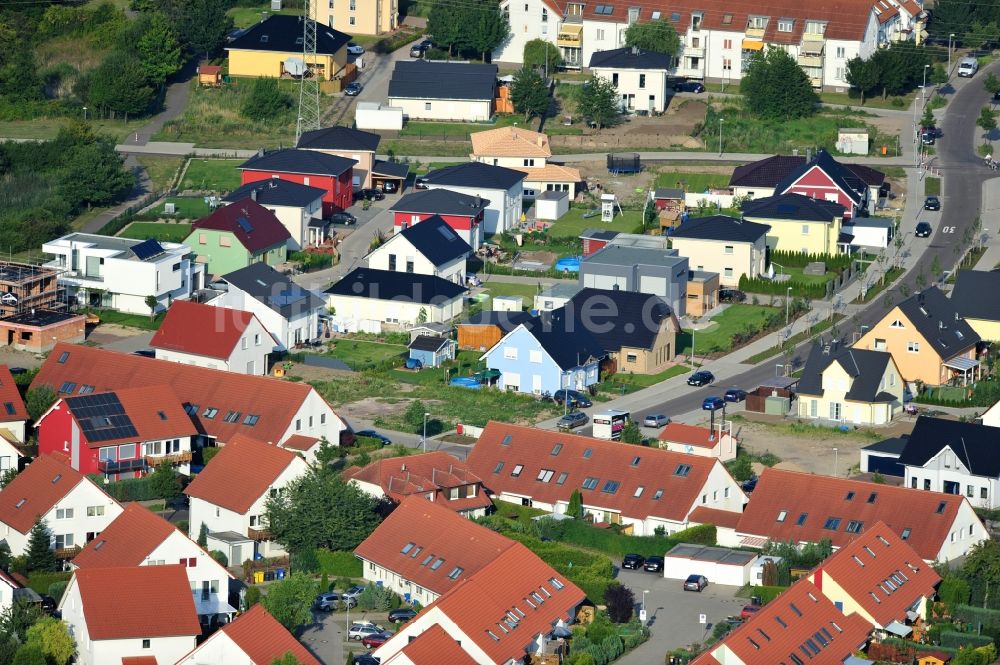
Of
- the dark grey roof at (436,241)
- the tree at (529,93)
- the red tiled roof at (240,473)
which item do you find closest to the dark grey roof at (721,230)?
the dark grey roof at (436,241)

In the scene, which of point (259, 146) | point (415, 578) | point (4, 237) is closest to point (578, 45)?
point (259, 146)

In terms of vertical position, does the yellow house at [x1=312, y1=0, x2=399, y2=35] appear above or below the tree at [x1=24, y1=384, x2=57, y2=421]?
above

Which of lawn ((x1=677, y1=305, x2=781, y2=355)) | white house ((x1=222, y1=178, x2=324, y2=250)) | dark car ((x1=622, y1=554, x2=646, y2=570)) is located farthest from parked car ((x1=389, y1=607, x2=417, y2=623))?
white house ((x1=222, y1=178, x2=324, y2=250))

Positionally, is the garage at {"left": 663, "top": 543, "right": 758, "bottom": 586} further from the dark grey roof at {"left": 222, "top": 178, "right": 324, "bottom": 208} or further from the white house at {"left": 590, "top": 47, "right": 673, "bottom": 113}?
the white house at {"left": 590, "top": 47, "right": 673, "bottom": 113}

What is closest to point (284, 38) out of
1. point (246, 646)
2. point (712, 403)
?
point (712, 403)

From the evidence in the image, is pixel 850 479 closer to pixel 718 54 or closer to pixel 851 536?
pixel 851 536

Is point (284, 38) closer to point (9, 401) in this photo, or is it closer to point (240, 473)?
point (9, 401)
